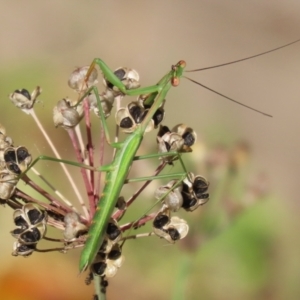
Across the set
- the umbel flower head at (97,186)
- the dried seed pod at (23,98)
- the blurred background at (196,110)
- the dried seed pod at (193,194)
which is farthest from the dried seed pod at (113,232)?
the blurred background at (196,110)

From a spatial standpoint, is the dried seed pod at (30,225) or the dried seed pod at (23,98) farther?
the dried seed pod at (23,98)

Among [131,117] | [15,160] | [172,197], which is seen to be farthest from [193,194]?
[15,160]

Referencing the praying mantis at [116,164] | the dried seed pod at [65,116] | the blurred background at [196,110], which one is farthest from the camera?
the blurred background at [196,110]

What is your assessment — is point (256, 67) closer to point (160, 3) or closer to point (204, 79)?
point (204, 79)

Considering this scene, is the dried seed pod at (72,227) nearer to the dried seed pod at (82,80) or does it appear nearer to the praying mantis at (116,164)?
the praying mantis at (116,164)

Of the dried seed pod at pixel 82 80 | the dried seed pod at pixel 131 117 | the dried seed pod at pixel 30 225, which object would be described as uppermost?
the dried seed pod at pixel 82 80

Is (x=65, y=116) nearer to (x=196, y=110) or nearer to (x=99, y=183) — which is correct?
(x=99, y=183)

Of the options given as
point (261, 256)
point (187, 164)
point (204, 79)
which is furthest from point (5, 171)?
point (204, 79)

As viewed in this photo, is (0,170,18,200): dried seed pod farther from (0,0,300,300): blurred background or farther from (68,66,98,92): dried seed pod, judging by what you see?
(0,0,300,300): blurred background
